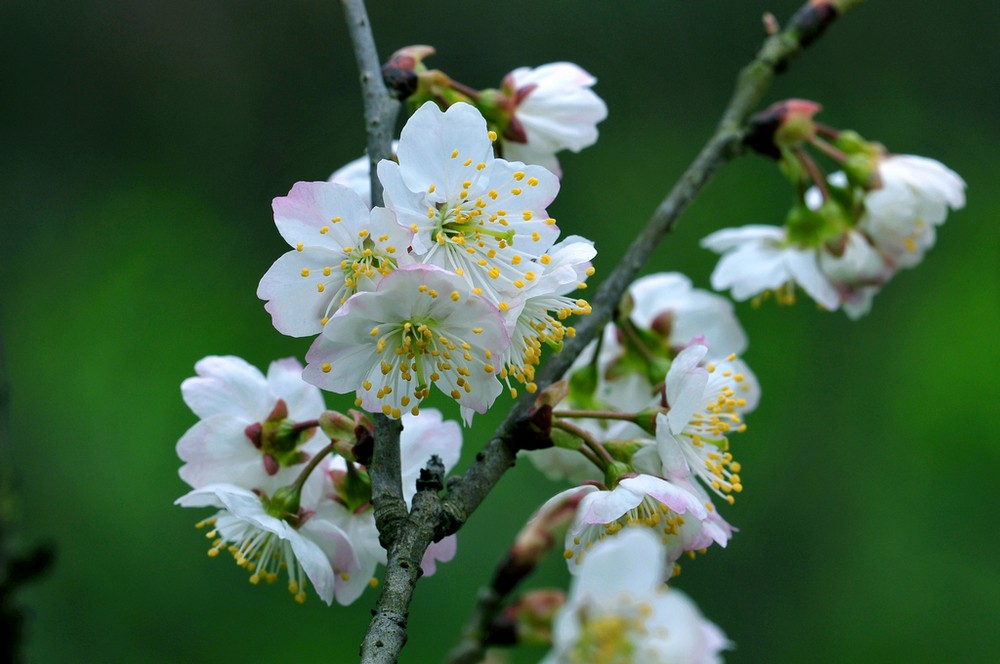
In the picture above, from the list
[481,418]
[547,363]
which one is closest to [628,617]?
[547,363]

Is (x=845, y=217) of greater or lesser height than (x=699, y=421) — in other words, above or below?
above

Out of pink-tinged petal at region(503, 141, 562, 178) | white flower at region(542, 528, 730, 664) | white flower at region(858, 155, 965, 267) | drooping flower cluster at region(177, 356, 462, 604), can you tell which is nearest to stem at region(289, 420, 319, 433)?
drooping flower cluster at region(177, 356, 462, 604)

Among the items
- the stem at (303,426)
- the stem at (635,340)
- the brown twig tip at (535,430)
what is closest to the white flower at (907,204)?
the stem at (635,340)

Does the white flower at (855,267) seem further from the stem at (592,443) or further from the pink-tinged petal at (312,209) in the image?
the pink-tinged petal at (312,209)

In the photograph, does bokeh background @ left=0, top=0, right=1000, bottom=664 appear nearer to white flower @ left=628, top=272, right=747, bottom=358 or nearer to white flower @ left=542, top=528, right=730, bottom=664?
white flower @ left=628, top=272, right=747, bottom=358

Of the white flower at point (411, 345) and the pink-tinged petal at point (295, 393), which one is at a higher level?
the white flower at point (411, 345)

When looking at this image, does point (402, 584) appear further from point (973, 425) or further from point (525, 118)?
point (973, 425)

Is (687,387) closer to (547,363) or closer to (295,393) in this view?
(547,363)
